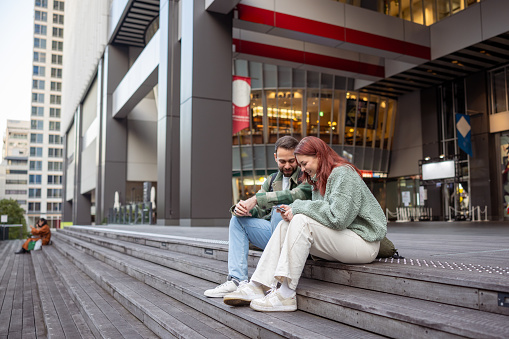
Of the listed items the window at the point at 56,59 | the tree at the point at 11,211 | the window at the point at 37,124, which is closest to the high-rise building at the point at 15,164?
the window at the point at 37,124

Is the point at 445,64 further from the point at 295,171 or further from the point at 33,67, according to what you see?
the point at 33,67

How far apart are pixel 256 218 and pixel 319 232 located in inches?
32.1

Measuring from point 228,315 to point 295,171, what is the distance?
1.28 m

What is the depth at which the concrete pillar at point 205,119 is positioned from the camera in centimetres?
1210

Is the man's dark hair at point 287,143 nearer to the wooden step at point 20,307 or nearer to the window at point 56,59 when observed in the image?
Result: the wooden step at point 20,307

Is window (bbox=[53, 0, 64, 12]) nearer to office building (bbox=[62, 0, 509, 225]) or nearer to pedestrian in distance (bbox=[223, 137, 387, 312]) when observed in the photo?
office building (bbox=[62, 0, 509, 225])

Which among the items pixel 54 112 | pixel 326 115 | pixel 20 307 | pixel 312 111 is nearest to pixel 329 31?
pixel 312 111

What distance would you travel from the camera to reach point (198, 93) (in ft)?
40.1

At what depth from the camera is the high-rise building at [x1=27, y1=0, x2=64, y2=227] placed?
79875mm

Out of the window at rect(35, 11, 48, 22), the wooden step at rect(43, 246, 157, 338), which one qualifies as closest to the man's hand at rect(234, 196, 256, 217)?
the wooden step at rect(43, 246, 157, 338)

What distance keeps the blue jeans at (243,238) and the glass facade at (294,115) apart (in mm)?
20669

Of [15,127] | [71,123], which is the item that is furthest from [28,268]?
[15,127]

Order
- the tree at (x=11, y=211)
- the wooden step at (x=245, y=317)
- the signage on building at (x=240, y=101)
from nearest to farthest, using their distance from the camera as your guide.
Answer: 1. the wooden step at (x=245, y=317)
2. the signage on building at (x=240, y=101)
3. the tree at (x=11, y=211)

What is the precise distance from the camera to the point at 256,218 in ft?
11.3
